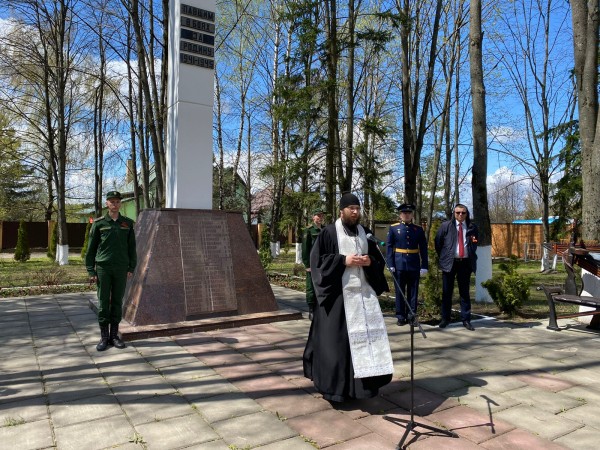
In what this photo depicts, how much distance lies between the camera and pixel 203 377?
4.34 m

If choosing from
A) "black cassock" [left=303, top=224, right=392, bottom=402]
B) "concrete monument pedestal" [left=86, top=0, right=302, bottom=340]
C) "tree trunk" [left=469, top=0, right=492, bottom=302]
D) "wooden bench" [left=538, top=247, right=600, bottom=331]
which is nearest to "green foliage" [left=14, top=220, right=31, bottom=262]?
"concrete monument pedestal" [left=86, top=0, right=302, bottom=340]

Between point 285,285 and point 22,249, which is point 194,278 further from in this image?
point 22,249

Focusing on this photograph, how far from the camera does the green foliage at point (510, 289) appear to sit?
7.13 m

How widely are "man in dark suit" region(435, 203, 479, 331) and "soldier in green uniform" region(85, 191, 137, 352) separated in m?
4.33

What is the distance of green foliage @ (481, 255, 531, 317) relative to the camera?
23.4 ft

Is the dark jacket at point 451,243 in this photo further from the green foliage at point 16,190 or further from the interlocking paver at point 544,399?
Answer: the green foliage at point 16,190

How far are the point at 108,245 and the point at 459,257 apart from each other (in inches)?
184

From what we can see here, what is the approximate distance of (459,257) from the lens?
6.42 m

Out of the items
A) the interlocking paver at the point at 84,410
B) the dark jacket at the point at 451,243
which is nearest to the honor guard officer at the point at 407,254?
the dark jacket at the point at 451,243

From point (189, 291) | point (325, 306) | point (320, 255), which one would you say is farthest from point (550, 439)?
point (189, 291)

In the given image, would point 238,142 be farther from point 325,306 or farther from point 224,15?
point 325,306

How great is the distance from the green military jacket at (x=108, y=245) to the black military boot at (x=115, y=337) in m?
0.70

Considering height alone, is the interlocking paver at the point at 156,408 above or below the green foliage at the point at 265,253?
below

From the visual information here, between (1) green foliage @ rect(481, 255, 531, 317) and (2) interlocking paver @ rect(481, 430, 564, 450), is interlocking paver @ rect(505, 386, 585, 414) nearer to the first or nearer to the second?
(2) interlocking paver @ rect(481, 430, 564, 450)
